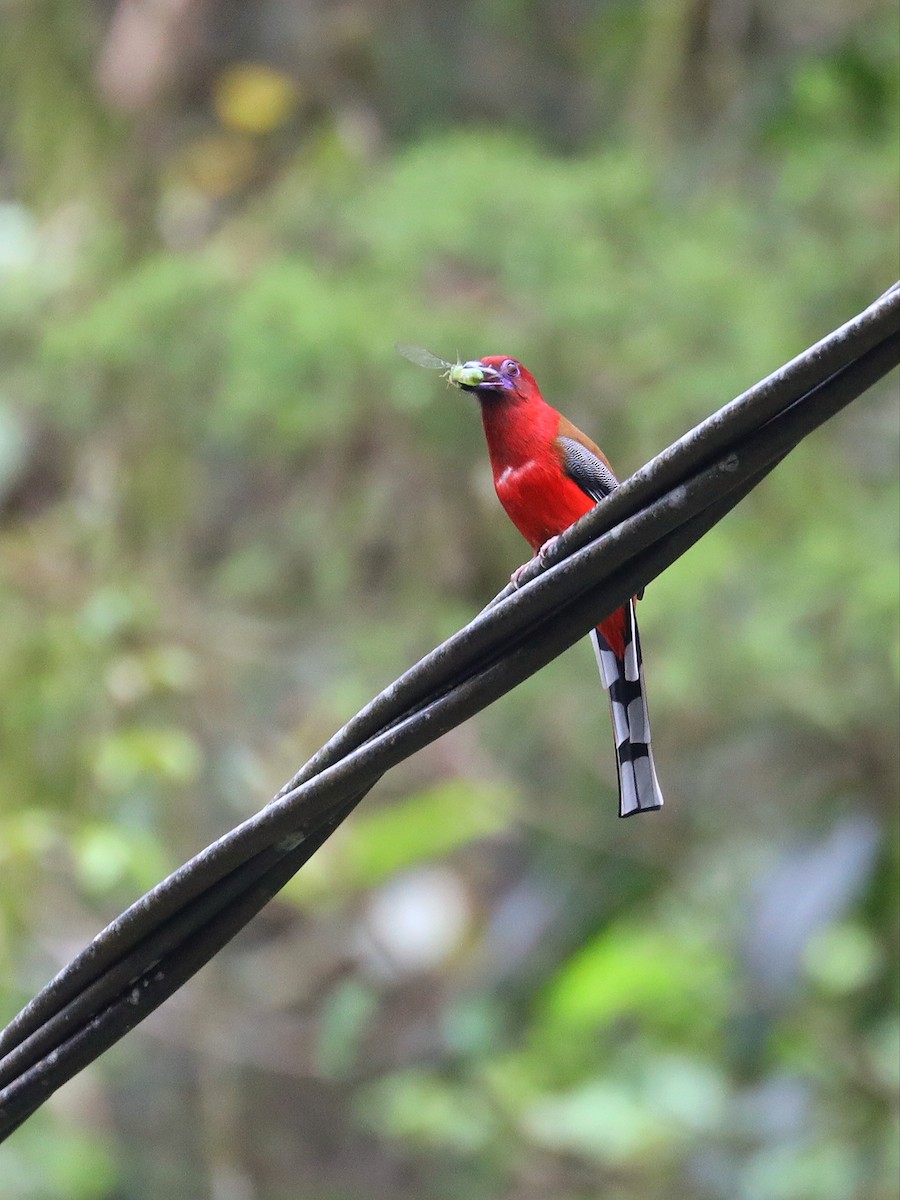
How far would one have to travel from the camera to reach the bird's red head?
2.64 metres

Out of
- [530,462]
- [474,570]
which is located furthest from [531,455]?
[474,570]

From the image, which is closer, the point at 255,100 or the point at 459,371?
the point at 459,371

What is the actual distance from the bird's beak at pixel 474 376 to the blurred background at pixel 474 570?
5.31 ft

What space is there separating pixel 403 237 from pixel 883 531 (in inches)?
67.2

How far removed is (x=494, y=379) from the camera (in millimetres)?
2691

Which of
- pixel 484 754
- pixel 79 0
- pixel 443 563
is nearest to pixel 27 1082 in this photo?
pixel 443 563

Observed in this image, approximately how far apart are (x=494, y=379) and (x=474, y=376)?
0.16ft

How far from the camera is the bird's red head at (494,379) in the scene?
2639mm

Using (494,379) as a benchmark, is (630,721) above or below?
below

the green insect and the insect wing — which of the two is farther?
the green insect

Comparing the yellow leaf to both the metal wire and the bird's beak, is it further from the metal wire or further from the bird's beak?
the metal wire

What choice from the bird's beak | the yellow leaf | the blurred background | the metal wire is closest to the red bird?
the bird's beak

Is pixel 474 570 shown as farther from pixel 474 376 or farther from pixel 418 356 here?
pixel 418 356

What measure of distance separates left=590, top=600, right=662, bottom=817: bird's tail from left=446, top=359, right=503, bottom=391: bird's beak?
1.58ft
